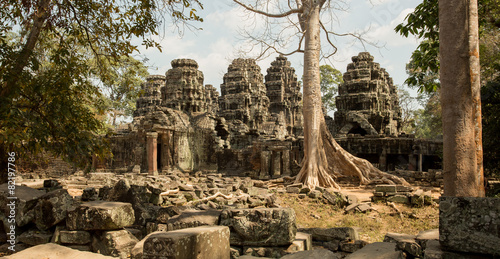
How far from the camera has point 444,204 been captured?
2775 mm

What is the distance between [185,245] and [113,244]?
1674 millimetres

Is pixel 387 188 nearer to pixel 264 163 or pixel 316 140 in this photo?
pixel 316 140

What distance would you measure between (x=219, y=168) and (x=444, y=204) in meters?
19.1

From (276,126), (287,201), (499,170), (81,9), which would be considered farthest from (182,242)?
(276,126)

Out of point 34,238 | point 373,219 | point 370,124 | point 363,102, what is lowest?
point 373,219

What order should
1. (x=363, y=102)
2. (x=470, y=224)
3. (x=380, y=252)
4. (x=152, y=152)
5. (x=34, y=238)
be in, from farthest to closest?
(x=363, y=102) → (x=152, y=152) → (x=34, y=238) → (x=380, y=252) → (x=470, y=224)

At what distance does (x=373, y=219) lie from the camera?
8.19 m

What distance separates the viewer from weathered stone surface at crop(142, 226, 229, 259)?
3.04 meters

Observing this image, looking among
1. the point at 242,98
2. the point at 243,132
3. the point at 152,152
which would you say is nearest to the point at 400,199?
the point at 152,152

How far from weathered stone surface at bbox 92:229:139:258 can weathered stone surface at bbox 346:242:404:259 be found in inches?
107

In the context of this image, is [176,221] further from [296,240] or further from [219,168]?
[219,168]

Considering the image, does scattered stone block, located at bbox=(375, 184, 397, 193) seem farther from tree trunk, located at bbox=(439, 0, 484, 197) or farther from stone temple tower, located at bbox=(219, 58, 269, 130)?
stone temple tower, located at bbox=(219, 58, 269, 130)

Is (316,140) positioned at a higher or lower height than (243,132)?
lower

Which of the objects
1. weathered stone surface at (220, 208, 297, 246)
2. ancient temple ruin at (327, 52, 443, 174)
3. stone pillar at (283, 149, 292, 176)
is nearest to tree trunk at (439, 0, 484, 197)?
weathered stone surface at (220, 208, 297, 246)
